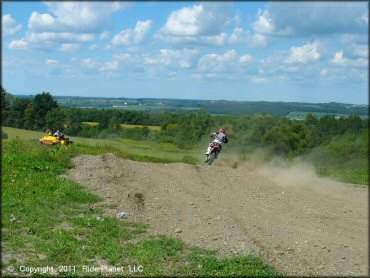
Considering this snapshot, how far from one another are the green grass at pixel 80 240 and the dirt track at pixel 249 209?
55cm

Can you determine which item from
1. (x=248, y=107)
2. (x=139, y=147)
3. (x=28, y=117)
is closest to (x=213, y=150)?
(x=248, y=107)

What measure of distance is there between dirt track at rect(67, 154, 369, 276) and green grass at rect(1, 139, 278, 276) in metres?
0.55

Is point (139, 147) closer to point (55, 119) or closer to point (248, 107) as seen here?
point (55, 119)

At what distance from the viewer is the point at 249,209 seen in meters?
12.6

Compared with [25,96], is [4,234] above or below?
below

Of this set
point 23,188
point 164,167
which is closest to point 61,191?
point 23,188

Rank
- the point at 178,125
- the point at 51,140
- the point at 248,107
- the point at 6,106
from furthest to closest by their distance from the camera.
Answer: the point at 178,125, the point at 6,106, the point at 248,107, the point at 51,140

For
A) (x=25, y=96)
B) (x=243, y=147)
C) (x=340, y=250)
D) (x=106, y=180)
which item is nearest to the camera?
(x=340, y=250)

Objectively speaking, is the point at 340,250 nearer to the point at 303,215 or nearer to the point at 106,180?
the point at 303,215

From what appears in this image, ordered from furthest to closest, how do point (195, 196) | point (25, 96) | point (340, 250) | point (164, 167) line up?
point (25, 96)
point (164, 167)
point (195, 196)
point (340, 250)

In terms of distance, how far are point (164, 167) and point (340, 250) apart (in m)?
10.4

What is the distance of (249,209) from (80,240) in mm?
4537

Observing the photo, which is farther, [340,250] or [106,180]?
[106,180]

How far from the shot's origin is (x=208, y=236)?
10320 mm
